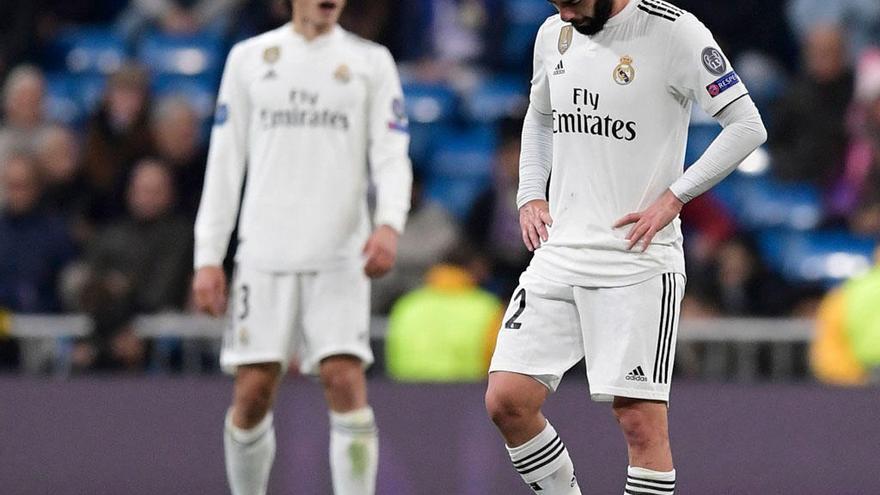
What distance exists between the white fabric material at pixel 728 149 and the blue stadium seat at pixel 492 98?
6.84 meters

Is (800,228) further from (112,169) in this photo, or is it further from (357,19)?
(112,169)

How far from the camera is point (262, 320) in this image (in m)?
6.24

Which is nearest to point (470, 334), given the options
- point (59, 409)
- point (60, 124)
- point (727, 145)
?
point (59, 409)

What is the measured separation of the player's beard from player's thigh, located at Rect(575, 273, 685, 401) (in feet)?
2.45

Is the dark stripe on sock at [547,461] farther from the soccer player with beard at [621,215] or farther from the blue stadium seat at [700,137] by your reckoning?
the blue stadium seat at [700,137]

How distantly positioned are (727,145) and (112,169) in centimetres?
691

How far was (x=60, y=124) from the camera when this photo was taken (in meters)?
11.5

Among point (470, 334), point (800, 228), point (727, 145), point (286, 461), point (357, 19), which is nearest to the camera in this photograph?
point (727, 145)

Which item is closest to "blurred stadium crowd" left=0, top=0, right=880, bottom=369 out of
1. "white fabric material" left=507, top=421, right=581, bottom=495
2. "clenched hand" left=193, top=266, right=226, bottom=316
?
"clenched hand" left=193, top=266, right=226, bottom=316

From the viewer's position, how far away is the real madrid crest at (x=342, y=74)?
6.32 metres

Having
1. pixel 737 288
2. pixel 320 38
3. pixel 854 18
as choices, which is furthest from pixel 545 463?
pixel 854 18

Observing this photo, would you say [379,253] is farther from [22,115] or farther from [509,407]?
[22,115]

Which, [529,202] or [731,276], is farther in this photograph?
[731,276]

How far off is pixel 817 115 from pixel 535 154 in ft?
19.5
